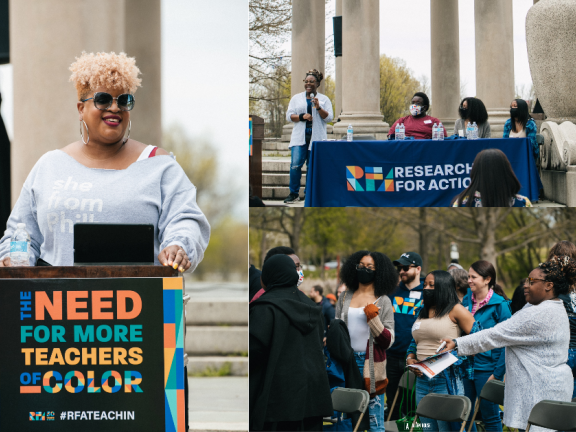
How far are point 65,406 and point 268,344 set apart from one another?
2238mm

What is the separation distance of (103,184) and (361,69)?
10158 mm

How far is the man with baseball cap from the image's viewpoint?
669 centimetres

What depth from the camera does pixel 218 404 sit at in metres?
8.38

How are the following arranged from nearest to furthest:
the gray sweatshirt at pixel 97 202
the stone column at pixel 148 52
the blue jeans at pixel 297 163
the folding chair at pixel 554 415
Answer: the gray sweatshirt at pixel 97 202 → the folding chair at pixel 554 415 → the stone column at pixel 148 52 → the blue jeans at pixel 297 163

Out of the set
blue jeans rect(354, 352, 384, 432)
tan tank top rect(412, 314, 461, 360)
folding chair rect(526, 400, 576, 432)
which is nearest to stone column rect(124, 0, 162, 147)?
tan tank top rect(412, 314, 461, 360)

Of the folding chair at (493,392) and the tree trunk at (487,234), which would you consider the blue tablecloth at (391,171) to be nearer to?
the folding chair at (493,392)

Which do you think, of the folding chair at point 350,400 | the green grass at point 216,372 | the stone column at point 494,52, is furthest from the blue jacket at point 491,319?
the stone column at point 494,52

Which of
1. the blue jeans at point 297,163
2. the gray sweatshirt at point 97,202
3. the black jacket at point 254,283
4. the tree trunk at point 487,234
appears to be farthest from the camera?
the tree trunk at point 487,234

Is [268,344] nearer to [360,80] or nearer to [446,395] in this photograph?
[446,395]

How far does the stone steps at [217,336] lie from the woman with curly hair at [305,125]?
6.63 feet

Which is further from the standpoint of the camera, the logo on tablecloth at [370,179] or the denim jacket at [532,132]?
the denim jacket at [532,132]

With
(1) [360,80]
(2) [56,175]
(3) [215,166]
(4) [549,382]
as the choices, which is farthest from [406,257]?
(3) [215,166]

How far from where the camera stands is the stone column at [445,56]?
18.1m

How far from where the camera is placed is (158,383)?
269 centimetres
